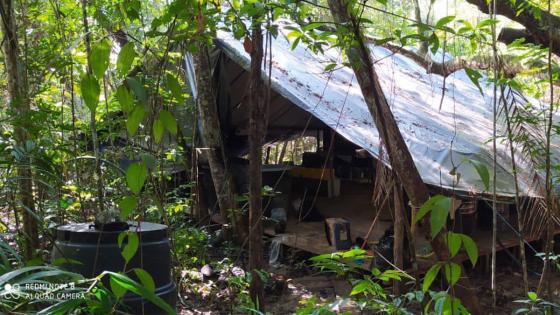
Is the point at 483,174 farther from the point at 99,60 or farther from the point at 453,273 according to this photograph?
the point at 99,60

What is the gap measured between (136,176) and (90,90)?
19 centimetres

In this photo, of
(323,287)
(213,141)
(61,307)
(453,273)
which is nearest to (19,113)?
(61,307)

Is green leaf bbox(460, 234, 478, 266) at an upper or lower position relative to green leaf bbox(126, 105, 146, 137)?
lower

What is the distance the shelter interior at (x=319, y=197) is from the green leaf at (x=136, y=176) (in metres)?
2.21

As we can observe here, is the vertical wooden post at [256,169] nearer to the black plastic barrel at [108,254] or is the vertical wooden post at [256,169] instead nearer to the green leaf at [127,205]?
the black plastic barrel at [108,254]

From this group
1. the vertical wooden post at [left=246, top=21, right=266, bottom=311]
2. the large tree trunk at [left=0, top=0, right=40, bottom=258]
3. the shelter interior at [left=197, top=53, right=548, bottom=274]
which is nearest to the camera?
the large tree trunk at [left=0, top=0, right=40, bottom=258]

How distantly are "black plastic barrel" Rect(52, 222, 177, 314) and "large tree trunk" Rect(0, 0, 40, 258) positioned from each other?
28 cm

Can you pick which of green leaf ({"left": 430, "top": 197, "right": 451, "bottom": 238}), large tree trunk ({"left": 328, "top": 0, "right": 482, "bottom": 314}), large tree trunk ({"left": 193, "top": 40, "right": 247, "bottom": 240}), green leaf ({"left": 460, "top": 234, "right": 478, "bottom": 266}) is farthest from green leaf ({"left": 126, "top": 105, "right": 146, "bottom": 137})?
large tree trunk ({"left": 193, "top": 40, "right": 247, "bottom": 240})

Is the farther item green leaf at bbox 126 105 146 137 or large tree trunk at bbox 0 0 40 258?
large tree trunk at bbox 0 0 40 258

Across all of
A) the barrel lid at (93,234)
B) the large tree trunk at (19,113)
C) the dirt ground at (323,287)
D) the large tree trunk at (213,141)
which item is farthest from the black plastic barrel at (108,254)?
the large tree trunk at (213,141)

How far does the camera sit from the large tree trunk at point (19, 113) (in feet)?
7.00

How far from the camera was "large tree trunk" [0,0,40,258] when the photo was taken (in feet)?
7.00

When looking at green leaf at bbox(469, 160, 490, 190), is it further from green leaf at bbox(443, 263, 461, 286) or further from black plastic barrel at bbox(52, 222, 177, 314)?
black plastic barrel at bbox(52, 222, 177, 314)

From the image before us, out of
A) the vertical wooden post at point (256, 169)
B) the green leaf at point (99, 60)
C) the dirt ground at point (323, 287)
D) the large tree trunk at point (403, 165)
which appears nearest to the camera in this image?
the green leaf at point (99, 60)
